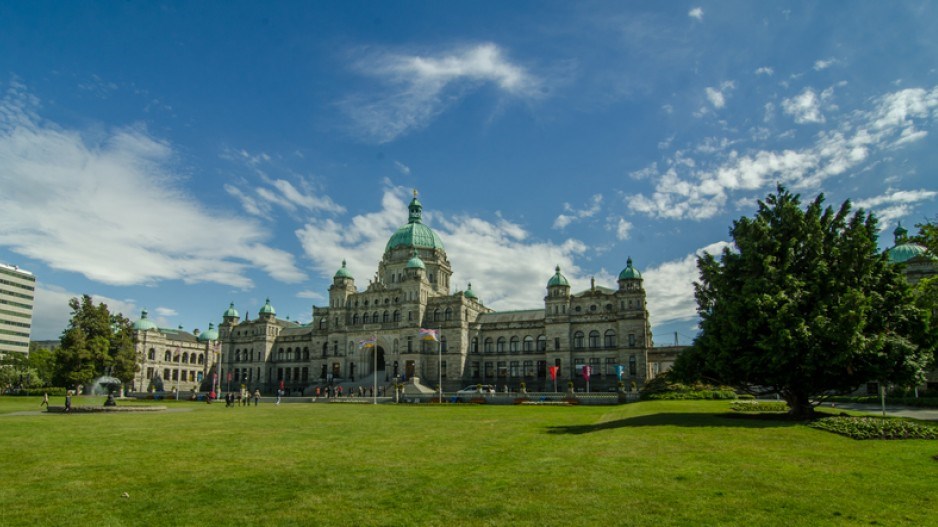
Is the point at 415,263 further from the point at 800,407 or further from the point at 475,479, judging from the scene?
the point at 475,479

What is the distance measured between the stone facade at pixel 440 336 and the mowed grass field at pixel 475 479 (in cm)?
5432

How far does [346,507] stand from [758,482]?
915cm

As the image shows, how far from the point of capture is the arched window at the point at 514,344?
85875mm

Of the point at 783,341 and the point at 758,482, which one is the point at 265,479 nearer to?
the point at 758,482

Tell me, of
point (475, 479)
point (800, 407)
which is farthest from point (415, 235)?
point (475, 479)

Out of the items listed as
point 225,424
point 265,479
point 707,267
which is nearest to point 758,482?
point 265,479

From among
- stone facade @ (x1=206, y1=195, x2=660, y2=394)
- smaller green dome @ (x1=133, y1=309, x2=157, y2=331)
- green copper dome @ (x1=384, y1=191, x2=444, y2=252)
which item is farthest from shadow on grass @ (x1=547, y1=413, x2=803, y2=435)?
smaller green dome @ (x1=133, y1=309, x2=157, y2=331)

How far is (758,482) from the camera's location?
13.1 metres

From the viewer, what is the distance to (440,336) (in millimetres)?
83938

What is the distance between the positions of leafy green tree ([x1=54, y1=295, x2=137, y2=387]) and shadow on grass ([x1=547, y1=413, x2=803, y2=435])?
204ft

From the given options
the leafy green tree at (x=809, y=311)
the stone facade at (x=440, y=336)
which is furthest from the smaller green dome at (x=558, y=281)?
the leafy green tree at (x=809, y=311)

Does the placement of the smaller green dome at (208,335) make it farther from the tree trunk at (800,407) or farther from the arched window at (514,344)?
the tree trunk at (800,407)

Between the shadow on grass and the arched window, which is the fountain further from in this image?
the shadow on grass

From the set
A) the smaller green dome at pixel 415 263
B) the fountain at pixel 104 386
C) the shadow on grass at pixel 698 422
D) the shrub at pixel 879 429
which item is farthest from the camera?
the smaller green dome at pixel 415 263
